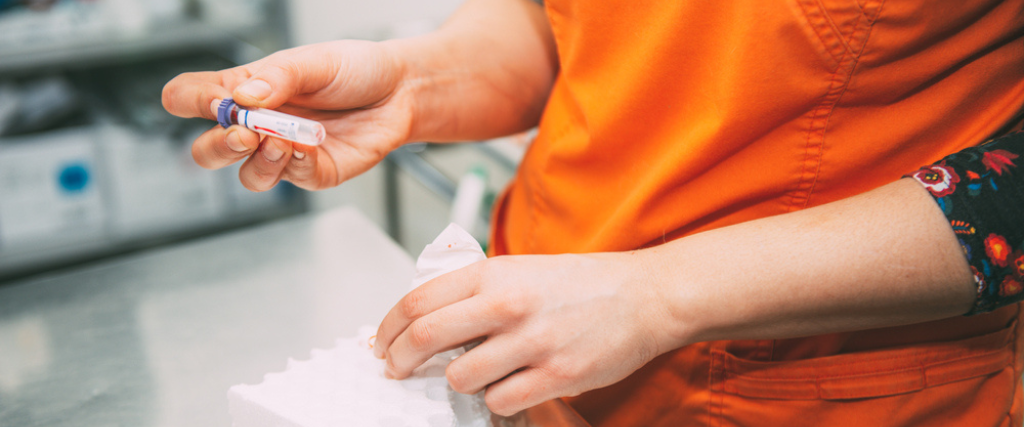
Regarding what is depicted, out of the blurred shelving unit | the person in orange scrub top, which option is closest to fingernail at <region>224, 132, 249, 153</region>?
the person in orange scrub top

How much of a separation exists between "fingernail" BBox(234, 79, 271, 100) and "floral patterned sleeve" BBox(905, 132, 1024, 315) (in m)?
0.60

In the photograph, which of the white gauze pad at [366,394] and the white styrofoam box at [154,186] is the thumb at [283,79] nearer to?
the white gauze pad at [366,394]

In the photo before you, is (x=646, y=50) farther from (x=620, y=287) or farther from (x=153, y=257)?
(x=153, y=257)

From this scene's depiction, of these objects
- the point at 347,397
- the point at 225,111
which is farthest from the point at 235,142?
the point at 347,397

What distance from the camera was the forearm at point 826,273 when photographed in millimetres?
536

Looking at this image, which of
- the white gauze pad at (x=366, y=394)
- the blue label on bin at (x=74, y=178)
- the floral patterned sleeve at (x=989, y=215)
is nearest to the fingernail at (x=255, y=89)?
the white gauze pad at (x=366, y=394)

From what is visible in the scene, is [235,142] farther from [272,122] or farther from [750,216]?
[750,216]

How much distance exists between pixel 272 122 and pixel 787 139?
482 millimetres

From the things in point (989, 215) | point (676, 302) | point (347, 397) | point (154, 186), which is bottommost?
point (154, 186)

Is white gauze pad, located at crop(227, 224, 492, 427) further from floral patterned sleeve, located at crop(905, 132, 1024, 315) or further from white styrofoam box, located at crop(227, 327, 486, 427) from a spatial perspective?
floral patterned sleeve, located at crop(905, 132, 1024, 315)

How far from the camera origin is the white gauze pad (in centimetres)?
61

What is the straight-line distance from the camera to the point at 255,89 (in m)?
0.63

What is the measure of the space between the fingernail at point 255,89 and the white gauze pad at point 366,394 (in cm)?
22

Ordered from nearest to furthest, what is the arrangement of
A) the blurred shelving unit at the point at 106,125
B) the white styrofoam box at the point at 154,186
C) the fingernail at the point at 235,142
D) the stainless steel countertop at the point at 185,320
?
the fingernail at the point at 235,142 → the stainless steel countertop at the point at 185,320 → the blurred shelving unit at the point at 106,125 → the white styrofoam box at the point at 154,186
